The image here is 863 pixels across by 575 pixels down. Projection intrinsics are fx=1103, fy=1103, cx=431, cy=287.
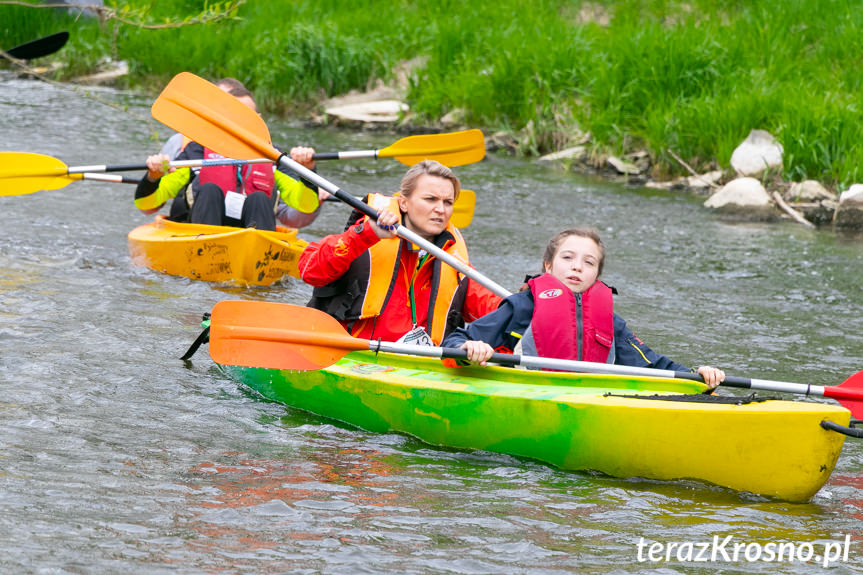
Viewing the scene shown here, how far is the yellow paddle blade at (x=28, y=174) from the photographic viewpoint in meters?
6.20

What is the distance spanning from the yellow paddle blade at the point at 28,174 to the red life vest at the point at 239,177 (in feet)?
2.65

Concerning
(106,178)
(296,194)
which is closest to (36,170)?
(106,178)

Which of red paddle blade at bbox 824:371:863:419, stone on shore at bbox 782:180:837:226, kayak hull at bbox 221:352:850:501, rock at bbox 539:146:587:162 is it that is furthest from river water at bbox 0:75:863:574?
rock at bbox 539:146:587:162

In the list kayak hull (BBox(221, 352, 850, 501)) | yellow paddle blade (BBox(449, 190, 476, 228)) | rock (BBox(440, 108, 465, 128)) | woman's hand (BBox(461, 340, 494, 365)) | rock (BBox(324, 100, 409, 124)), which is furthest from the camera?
rock (BBox(324, 100, 409, 124))

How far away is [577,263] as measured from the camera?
4.10 metres

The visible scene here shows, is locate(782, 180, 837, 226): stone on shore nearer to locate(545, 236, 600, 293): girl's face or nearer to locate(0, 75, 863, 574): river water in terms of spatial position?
locate(0, 75, 863, 574): river water

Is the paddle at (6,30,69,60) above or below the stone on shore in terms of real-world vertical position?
above

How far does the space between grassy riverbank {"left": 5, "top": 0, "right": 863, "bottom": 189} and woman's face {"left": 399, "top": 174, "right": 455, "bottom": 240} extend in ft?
20.3

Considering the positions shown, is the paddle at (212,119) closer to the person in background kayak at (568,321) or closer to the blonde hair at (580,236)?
the blonde hair at (580,236)

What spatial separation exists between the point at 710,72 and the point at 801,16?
94.3 inches

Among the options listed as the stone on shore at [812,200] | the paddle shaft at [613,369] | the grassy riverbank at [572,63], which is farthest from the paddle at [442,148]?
the grassy riverbank at [572,63]

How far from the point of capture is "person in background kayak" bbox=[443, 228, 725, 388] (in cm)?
405

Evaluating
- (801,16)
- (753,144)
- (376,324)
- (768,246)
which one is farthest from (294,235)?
(801,16)

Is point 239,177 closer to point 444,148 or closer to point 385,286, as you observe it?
point 444,148
